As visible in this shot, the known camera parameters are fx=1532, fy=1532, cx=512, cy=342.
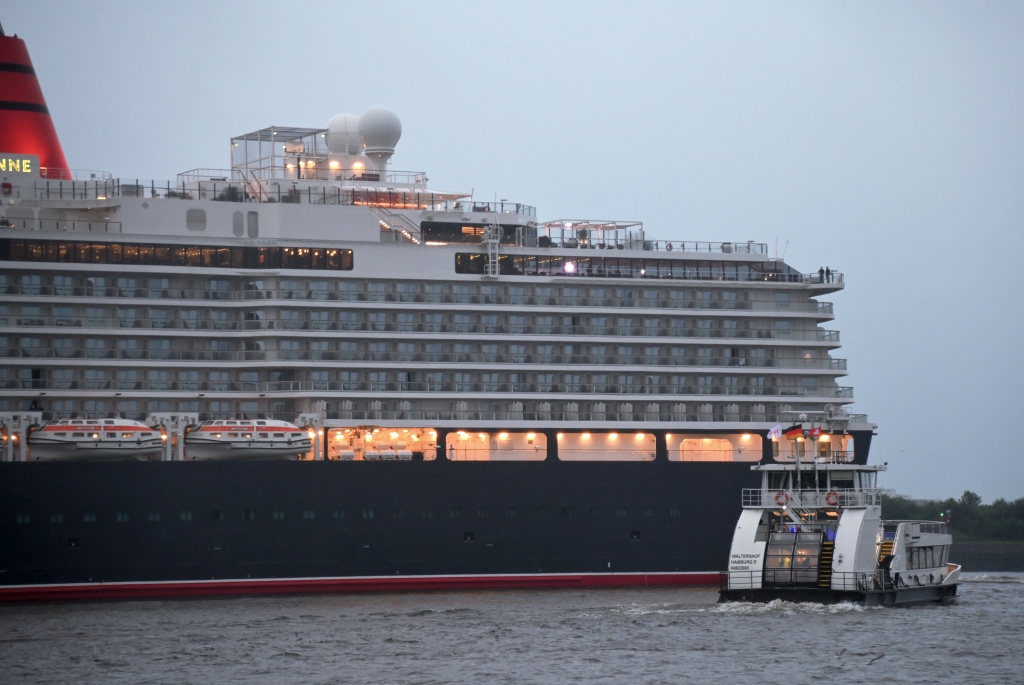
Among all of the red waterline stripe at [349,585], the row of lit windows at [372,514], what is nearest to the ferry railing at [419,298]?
the row of lit windows at [372,514]

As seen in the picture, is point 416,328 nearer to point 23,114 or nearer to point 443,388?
point 443,388

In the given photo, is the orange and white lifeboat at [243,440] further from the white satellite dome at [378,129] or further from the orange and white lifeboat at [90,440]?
the white satellite dome at [378,129]

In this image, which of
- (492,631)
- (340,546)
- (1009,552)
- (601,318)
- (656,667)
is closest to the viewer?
(656,667)

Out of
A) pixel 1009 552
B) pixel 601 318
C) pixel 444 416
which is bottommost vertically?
pixel 1009 552

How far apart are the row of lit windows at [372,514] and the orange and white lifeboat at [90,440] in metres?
2.26

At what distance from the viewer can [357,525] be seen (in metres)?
56.9

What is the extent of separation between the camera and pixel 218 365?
191 feet

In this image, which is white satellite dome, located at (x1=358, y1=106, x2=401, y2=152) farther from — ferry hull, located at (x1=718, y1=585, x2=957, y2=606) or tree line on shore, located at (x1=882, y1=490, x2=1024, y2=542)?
tree line on shore, located at (x1=882, y1=490, x2=1024, y2=542)

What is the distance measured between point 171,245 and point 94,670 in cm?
2369

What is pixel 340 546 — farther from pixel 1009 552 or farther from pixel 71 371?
pixel 1009 552

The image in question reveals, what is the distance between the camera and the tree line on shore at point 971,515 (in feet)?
346

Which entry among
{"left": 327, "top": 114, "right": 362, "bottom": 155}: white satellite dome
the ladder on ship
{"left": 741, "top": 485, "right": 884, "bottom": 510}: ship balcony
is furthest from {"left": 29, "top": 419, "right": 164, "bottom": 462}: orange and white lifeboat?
the ladder on ship

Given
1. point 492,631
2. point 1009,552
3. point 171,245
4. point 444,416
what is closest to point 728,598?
point 492,631

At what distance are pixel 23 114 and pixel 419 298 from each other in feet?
61.0
